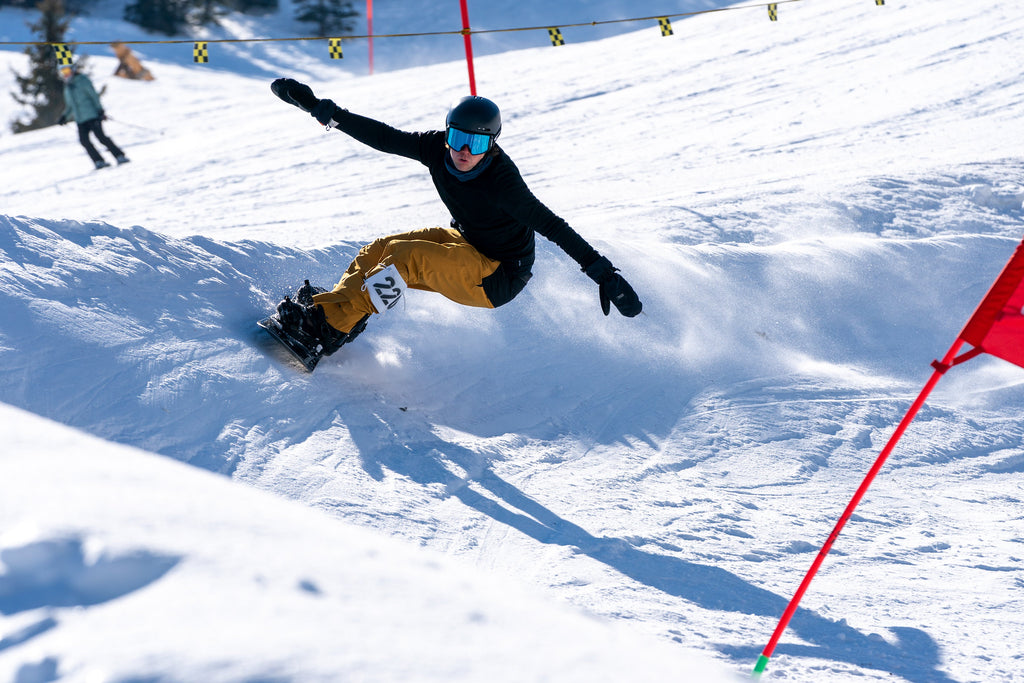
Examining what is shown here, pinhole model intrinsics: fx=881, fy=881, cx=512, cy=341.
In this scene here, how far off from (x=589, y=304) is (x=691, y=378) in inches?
32.6

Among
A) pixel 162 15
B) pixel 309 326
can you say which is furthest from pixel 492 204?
pixel 162 15

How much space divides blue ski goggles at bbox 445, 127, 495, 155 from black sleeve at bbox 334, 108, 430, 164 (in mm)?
380

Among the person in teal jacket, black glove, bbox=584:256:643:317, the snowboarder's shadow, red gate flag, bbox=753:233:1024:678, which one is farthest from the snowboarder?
the person in teal jacket

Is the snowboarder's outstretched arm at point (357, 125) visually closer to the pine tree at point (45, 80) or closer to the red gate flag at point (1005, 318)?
the red gate flag at point (1005, 318)

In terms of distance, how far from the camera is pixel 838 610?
2.99 meters

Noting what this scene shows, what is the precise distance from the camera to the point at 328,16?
28.9 m

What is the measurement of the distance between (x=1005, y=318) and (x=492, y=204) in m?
2.07

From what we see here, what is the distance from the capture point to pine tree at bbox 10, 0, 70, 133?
22.8 m

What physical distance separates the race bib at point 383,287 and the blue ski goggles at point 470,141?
2.01 ft

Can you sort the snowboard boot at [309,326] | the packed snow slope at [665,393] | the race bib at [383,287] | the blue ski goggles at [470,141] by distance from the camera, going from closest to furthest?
the packed snow slope at [665,393]
the blue ski goggles at [470,141]
the race bib at [383,287]
the snowboard boot at [309,326]

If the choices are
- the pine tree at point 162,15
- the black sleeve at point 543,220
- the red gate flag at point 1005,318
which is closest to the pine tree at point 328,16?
the pine tree at point 162,15

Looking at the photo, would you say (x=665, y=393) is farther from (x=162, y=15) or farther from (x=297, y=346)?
(x=162, y=15)

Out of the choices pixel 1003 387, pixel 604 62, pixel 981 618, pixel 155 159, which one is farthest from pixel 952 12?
pixel 981 618

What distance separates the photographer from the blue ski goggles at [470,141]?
3773 mm
